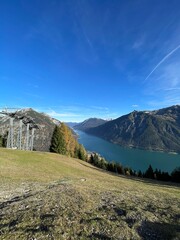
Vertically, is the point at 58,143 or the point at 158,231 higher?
the point at 58,143

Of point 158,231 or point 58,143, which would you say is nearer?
point 158,231

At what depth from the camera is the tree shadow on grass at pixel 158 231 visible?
719 centimetres

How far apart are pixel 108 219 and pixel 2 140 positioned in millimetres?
74829

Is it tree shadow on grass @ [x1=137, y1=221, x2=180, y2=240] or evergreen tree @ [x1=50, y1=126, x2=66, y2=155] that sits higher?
evergreen tree @ [x1=50, y1=126, x2=66, y2=155]

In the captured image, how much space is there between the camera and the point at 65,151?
230 feet

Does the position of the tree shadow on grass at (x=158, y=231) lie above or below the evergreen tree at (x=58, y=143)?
below

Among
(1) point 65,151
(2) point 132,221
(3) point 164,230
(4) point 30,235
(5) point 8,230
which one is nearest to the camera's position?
(4) point 30,235

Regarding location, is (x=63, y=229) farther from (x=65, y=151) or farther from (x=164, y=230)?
(x=65, y=151)

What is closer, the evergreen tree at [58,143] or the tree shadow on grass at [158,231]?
the tree shadow on grass at [158,231]

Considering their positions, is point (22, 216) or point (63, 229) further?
point (22, 216)

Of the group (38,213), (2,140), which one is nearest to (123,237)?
(38,213)

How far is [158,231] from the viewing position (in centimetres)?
776

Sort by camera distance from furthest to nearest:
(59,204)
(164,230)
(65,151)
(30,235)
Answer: (65,151) → (59,204) → (164,230) → (30,235)

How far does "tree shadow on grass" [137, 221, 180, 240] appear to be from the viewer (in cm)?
719
